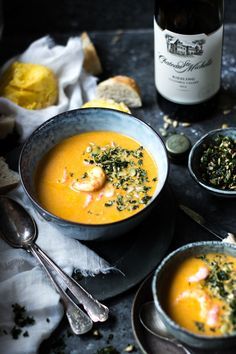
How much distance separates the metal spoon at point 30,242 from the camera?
63.9 inches

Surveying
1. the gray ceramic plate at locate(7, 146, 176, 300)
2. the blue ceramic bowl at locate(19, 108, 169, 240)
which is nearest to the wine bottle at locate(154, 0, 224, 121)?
the blue ceramic bowl at locate(19, 108, 169, 240)

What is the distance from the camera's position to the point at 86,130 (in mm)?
A: 1915

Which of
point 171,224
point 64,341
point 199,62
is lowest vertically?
point 64,341

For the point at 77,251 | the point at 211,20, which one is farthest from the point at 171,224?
the point at 211,20

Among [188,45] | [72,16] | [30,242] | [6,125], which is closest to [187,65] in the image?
[188,45]

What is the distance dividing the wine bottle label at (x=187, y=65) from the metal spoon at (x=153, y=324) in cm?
76

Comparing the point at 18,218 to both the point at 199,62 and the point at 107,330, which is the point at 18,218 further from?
the point at 199,62

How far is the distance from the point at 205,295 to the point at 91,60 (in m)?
1.13

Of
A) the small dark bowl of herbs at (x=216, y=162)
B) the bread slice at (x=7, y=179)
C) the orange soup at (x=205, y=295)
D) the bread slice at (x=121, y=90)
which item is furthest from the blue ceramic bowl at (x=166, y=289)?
the bread slice at (x=121, y=90)

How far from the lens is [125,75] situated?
236 centimetres

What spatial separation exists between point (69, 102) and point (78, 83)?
0.10m

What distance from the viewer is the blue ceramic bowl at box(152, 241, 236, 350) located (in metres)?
1.42

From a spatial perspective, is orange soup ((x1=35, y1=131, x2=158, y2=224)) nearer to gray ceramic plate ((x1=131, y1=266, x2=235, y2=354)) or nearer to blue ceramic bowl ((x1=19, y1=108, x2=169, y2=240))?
blue ceramic bowl ((x1=19, y1=108, x2=169, y2=240))

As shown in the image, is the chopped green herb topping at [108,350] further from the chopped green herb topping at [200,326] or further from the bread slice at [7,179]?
the bread slice at [7,179]
